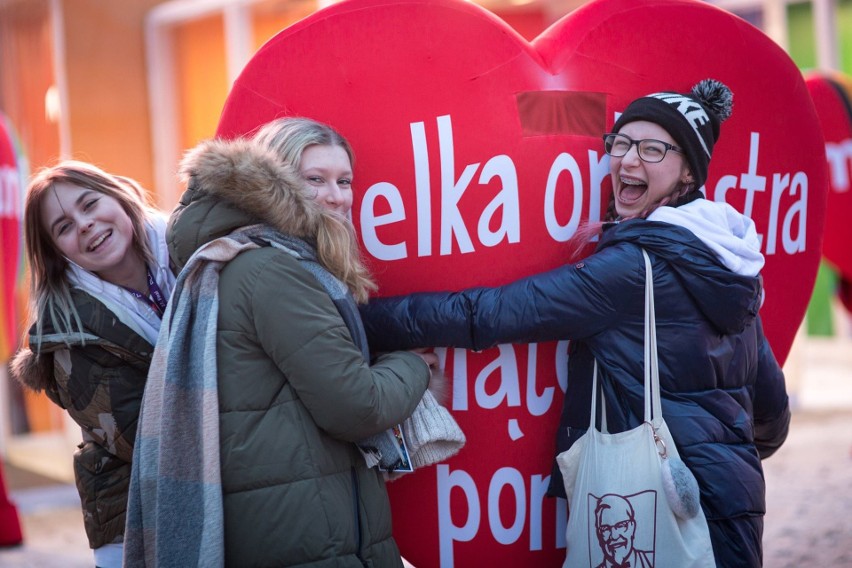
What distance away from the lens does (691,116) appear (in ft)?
7.98

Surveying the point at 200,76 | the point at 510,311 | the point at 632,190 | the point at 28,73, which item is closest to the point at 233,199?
the point at 510,311

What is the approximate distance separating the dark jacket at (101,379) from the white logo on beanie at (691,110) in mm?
1401

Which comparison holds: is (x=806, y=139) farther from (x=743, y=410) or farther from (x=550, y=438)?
(x=550, y=438)

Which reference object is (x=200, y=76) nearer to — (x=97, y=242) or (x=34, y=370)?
(x=97, y=242)

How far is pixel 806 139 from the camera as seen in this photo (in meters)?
2.89

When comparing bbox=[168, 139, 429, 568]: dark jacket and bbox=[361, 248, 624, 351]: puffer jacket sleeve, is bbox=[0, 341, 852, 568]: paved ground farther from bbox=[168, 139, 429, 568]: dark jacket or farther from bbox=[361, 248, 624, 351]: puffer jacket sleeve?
bbox=[168, 139, 429, 568]: dark jacket

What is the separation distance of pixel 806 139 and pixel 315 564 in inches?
72.7

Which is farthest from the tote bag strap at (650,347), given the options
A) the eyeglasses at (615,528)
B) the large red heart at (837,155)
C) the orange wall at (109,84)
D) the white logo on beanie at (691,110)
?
the orange wall at (109,84)

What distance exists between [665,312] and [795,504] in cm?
308

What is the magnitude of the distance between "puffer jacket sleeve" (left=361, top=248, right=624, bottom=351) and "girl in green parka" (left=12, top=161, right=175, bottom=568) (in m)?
0.58

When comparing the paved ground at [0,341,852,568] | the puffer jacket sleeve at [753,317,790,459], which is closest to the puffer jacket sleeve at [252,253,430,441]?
the puffer jacket sleeve at [753,317,790,459]

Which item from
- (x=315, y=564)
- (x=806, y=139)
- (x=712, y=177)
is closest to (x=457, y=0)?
(x=712, y=177)

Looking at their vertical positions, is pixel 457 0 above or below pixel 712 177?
above

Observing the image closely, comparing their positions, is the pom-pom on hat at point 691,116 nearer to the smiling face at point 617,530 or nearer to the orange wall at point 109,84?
the smiling face at point 617,530
